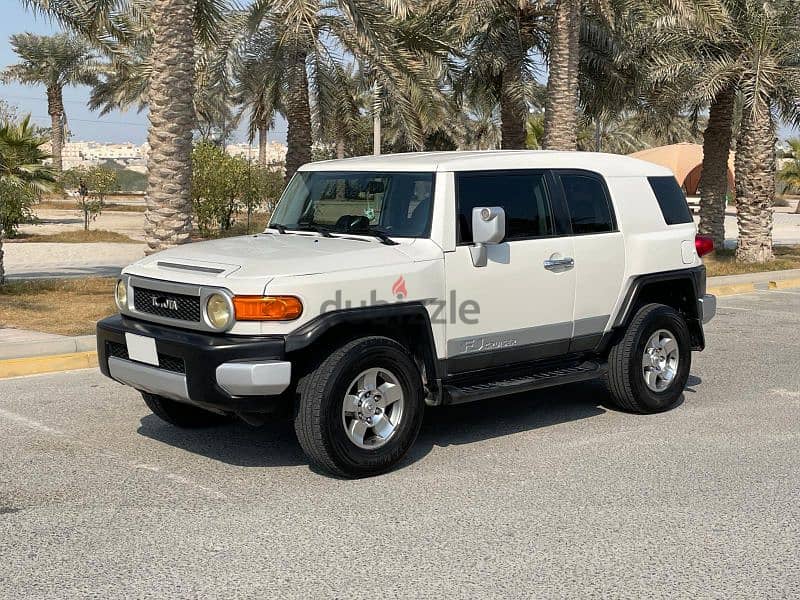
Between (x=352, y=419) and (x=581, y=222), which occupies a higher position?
(x=581, y=222)

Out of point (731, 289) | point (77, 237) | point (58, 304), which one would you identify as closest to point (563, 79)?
point (731, 289)

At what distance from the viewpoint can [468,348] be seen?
21.3 feet

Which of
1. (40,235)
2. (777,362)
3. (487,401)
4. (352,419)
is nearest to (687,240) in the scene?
(487,401)

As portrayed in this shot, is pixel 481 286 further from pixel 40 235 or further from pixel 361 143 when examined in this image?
pixel 361 143

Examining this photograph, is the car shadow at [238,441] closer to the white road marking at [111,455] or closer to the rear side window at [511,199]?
the white road marking at [111,455]

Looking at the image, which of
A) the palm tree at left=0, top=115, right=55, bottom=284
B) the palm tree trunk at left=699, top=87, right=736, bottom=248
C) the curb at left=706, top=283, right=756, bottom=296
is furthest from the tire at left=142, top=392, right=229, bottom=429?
the palm tree trunk at left=699, top=87, right=736, bottom=248

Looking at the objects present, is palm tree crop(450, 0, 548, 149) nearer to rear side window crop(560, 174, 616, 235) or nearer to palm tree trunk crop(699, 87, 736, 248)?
palm tree trunk crop(699, 87, 736, 248)

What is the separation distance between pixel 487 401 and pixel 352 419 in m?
2.49

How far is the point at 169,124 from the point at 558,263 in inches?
327

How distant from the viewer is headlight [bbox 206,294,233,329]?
18.5 feet

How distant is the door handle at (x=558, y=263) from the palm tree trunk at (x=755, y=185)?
15188mm

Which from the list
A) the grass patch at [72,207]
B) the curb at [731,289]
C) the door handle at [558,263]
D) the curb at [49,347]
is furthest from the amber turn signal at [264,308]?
the grass patch at [72,207]

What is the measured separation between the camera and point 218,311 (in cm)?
569

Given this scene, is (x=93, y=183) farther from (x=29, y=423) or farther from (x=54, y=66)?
(x=29, y=423)
